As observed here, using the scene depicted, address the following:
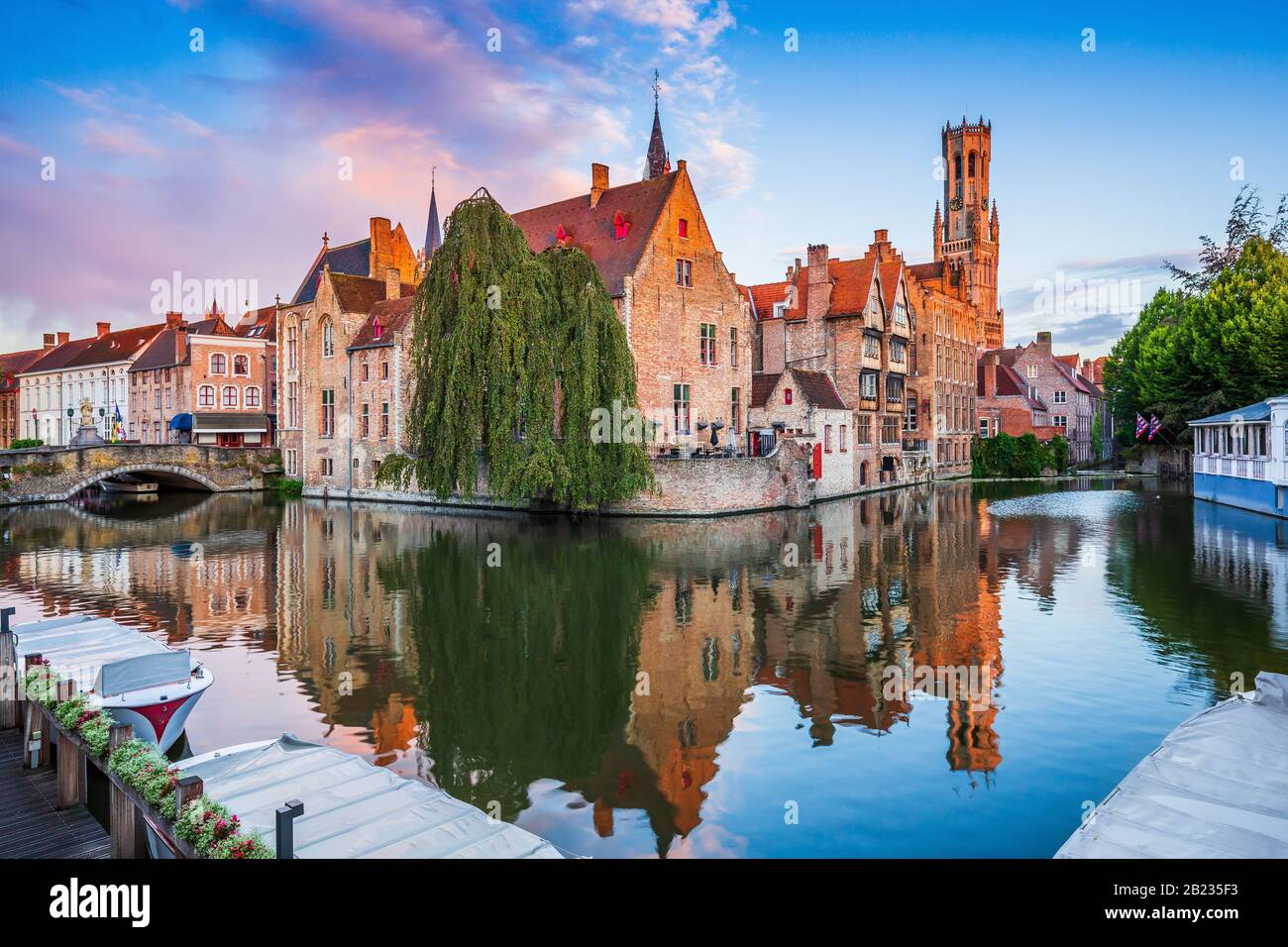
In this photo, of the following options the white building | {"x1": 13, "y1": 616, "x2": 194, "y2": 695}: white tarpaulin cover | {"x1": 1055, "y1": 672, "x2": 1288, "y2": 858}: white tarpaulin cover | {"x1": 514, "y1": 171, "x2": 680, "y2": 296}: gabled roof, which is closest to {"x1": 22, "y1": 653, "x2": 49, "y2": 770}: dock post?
{"x1": 13, "y1": 616, "x2": 194, "y2": 695}: white tarpaulin cover

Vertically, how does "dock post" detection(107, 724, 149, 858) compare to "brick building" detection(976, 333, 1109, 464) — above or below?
below

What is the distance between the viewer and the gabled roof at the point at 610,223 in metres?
41.0

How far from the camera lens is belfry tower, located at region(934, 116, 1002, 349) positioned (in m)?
107

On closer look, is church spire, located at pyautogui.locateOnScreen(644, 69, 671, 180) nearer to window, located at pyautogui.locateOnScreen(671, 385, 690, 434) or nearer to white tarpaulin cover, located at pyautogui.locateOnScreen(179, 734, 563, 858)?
window, located at pyautogui.locateOnScreen(671, 385, 690, 434)

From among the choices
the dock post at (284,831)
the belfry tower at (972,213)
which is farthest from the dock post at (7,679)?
the belfry tower at (972,213)

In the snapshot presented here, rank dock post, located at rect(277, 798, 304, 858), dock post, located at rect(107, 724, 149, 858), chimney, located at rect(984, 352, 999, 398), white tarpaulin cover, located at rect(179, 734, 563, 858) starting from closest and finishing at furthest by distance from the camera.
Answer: dock post, located at rect(277, 798, 304, 858) < white tarpaulin cover, located at rect(179, 734, 563, 858) < dock post, located at rect(107, 724, 149, 858) < chimney, located at rect(984, 352, 999, 398)

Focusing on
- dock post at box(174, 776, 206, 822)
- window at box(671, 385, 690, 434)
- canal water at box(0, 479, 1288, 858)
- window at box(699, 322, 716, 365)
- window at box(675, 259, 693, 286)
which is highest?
window at box(675, 259, 693, 286)

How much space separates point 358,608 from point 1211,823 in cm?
1586

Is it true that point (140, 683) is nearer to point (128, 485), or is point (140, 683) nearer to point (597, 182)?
point (597, 182)

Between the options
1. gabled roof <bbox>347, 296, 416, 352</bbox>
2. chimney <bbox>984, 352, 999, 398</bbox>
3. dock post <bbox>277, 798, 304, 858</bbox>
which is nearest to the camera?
dock post <bbox>277, 798, 304, 858</bbox>

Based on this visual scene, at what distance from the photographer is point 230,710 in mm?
11742

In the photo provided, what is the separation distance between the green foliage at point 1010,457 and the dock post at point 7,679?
6589 centimetres

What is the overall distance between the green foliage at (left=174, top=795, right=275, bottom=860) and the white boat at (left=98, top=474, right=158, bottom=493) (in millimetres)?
57718
